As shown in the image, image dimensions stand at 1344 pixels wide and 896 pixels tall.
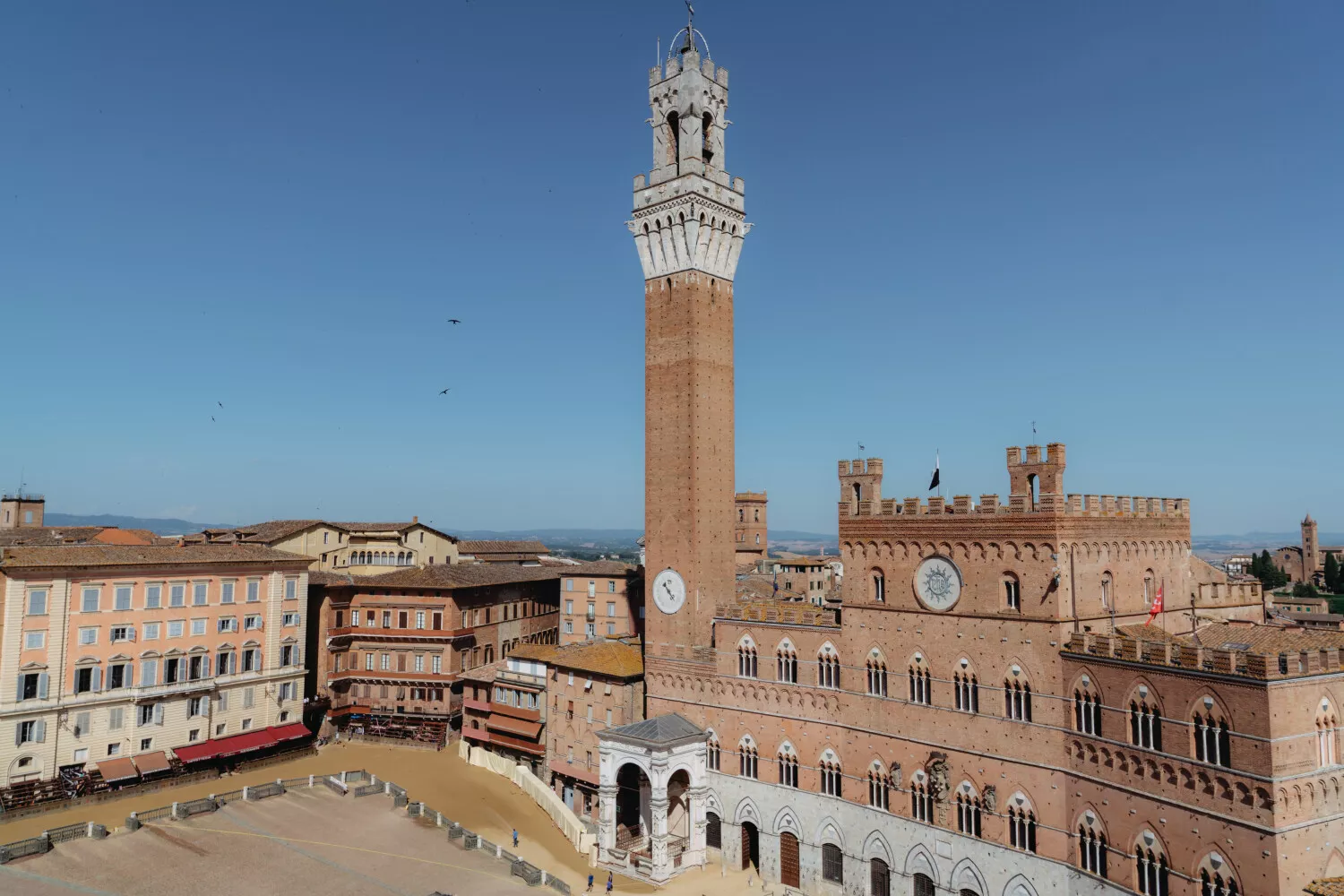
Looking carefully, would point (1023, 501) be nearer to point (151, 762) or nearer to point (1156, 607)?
point (1156, 607)

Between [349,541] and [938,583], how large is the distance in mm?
60310

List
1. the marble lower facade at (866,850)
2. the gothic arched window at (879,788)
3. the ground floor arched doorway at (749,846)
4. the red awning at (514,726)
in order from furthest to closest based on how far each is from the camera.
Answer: the red awning at (514,726) < the ground floor arched doorway at (749,846) < the gothic arched window at (879,788) < the marble lower facade at (866,850)

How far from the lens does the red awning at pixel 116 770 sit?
51.8m

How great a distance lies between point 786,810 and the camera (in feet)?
155

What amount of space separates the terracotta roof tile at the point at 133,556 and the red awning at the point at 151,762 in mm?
11516

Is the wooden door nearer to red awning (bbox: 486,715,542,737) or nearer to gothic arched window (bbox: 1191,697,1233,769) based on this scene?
red awning (bbox: 486,715,542,737)

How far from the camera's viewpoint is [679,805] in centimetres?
5116

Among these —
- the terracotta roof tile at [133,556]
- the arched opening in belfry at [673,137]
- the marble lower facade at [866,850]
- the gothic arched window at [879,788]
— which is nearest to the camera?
the marble lower facade at [866,850]

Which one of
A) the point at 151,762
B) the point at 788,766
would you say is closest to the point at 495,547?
the point at 151,762

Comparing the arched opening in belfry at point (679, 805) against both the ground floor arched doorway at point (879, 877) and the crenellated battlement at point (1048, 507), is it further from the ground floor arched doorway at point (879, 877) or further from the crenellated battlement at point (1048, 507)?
the crenellated battlement at point (1048, 507)

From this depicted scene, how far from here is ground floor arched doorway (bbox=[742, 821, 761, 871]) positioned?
49.3 metres

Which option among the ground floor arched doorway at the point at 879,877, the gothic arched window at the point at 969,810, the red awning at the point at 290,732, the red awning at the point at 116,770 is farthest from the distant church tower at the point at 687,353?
the red awning at the point at 116,770

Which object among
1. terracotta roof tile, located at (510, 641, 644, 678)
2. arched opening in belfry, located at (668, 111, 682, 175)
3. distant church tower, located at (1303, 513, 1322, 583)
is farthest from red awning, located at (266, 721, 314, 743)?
distant church tower, located at (1303, 513, 1322, 583)

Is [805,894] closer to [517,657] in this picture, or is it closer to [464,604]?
[517,657]
